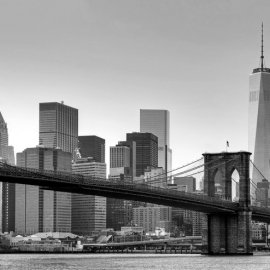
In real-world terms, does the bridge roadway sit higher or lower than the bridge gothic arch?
lower

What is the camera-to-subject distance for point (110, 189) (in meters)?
93.1

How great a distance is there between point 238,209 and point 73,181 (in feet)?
84.7

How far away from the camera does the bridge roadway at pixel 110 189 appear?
83.9 meters

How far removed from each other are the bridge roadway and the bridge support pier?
135 centimetres

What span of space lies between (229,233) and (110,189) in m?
20.5

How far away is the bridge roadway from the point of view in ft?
275

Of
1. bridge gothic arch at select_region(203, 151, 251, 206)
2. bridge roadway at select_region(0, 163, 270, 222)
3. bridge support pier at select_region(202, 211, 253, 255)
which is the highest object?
bridge gothic arch at select_region(203, 151, 251, 206)

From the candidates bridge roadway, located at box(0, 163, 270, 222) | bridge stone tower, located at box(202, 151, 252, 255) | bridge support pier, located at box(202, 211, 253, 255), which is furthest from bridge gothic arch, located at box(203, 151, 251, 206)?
bridge support pier, located at box(202, 211, 253, 255)

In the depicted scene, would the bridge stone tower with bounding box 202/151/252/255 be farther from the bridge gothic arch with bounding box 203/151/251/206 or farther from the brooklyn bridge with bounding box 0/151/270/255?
the bridge gothic arch with bounding box 203/151/251/206

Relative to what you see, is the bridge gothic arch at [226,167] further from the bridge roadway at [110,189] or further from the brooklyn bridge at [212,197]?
the bridge roadway at [110,189]

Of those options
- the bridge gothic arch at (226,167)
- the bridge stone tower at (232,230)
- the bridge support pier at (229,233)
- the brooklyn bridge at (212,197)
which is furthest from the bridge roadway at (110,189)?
the bridge gothic arch at (226,167)

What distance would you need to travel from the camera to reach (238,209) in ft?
353

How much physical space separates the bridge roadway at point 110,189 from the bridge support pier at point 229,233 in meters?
1.35

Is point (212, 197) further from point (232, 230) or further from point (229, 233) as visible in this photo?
point (229, 233)
